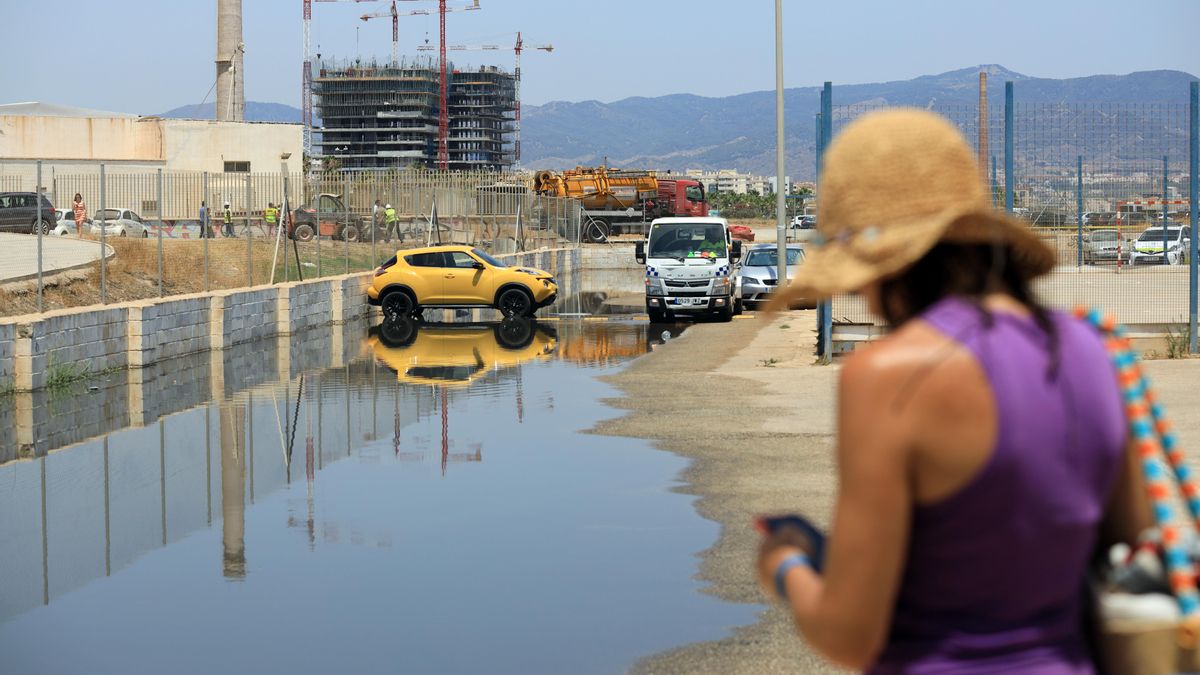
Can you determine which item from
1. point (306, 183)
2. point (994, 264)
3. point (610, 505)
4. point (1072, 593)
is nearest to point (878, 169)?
point (994, 264)

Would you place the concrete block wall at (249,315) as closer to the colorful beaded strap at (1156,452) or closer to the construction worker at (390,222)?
the construction worker at (390,222)

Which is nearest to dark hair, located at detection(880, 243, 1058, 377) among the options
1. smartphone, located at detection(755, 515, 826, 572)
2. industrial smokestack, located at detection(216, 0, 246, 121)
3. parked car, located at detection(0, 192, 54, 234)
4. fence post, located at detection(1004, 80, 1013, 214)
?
smartphone, located at detection(755, 515, 826, 572)

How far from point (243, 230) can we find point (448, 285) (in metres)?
17.5

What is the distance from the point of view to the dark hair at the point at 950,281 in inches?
99.1

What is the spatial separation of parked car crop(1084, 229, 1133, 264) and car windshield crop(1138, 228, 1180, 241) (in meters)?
1.50

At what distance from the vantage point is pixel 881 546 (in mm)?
2326

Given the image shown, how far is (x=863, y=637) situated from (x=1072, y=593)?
13.4 inches

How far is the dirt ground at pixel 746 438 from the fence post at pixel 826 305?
0.96 feet

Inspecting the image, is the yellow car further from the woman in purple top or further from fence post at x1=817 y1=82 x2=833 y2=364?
the woman in purple top

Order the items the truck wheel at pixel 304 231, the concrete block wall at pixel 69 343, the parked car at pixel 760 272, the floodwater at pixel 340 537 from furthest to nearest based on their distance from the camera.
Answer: the truck wheel at pixel 304 231 → the parked car at pixel 760 272 → the concrete block wall at pixel 69 343 → the floodwater at pixel 340 537

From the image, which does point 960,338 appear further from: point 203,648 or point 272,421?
point 272,421

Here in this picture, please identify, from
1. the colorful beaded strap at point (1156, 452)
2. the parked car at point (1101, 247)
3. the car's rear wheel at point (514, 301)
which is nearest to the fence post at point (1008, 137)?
the parked car at point (1101, 247)

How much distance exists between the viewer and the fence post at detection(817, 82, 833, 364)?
65.8 feet

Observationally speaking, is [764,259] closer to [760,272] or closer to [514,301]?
[760,272]
